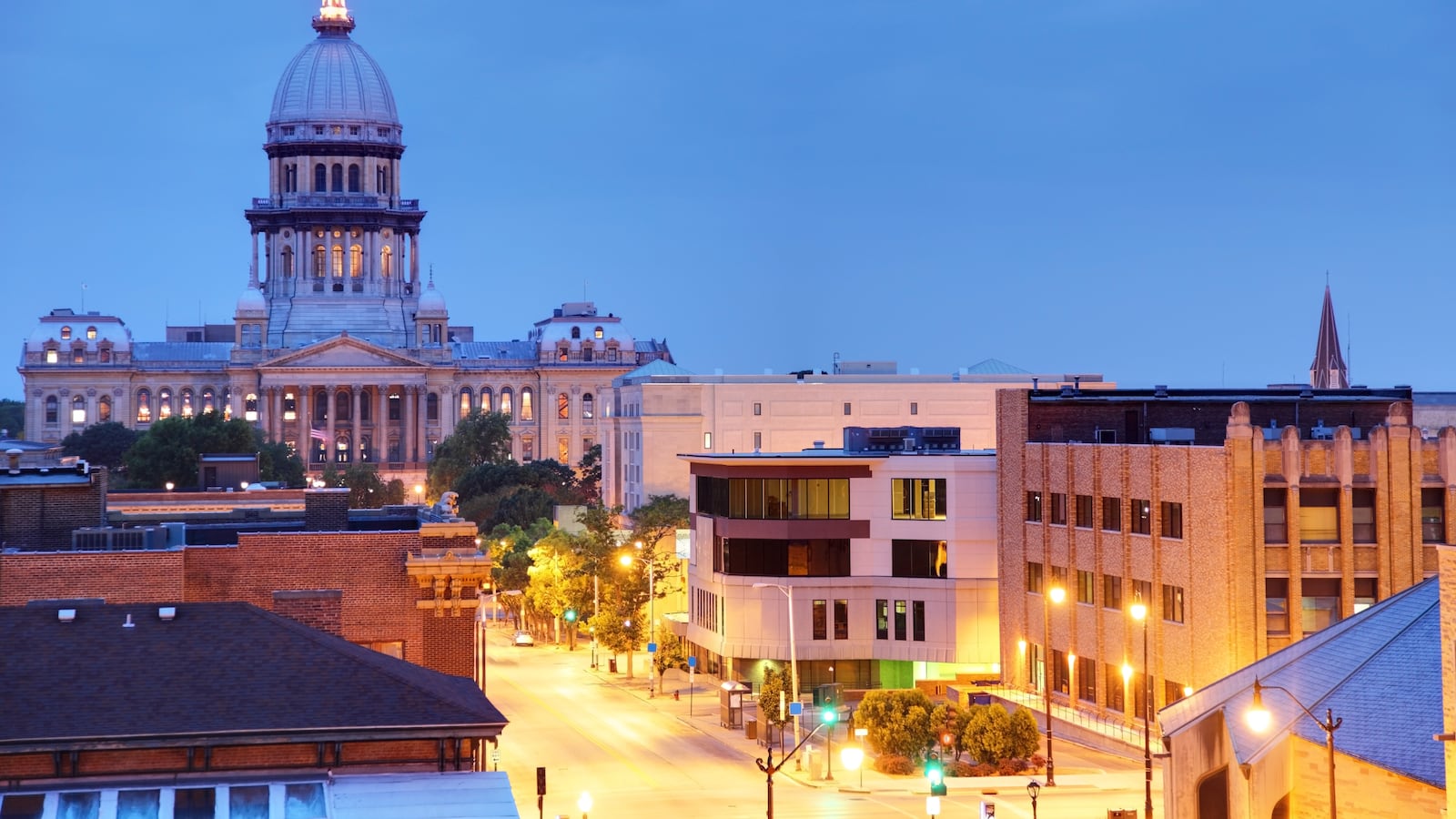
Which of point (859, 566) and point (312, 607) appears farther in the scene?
point (859, 566)

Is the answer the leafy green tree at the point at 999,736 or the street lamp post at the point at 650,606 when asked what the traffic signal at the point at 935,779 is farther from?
the street lamp post at the point at 650,606

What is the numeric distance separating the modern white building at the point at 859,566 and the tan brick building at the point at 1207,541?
3.79m

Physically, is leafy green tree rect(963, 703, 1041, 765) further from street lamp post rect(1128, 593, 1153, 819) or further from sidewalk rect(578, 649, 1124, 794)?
street lamp post rect(1128, 593, 1153, 819)

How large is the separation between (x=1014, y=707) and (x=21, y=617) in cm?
4352

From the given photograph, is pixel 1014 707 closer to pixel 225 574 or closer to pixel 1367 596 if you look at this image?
pixel 1367 596

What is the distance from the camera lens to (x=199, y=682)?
39500 millimetres

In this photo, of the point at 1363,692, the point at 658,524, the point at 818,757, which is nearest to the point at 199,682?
the point at 1363,692

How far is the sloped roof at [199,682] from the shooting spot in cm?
3794

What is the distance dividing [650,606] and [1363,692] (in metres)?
60.3

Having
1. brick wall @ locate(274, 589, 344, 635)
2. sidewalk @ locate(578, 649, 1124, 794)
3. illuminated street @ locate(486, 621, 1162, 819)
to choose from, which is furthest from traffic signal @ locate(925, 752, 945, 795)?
brick wall @ locate(274, 589, 344, 635)

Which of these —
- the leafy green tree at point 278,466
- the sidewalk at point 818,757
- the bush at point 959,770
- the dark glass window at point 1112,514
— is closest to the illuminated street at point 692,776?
the sidewalk at point 818,757

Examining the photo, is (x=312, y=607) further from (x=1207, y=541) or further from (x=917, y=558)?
(x=917, y=558)

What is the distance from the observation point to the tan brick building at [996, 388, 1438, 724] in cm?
7012

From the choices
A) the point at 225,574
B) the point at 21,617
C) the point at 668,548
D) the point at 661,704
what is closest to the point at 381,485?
the point at 668,548
